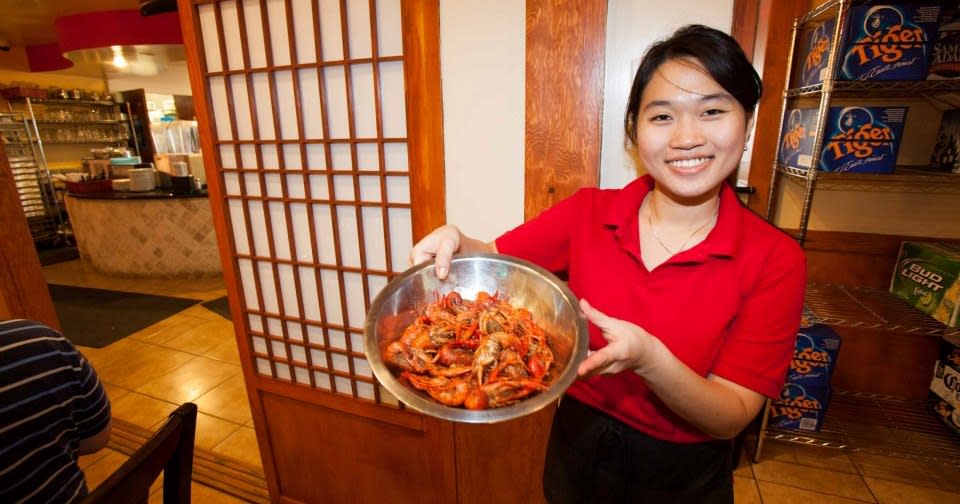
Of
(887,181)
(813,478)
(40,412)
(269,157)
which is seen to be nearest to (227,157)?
(269,157)

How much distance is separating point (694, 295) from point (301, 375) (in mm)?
1878

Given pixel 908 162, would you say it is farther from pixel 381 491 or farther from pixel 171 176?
pixel 171 176

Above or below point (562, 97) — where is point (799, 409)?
below

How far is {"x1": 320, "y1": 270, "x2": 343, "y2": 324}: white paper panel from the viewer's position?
6.39 feet

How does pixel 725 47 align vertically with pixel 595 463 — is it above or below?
above

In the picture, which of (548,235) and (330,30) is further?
(330,30)

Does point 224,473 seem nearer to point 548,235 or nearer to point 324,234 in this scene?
point 324,234

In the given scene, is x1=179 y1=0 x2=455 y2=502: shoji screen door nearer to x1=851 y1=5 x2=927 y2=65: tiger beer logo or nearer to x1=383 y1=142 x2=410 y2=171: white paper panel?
x1=383 y1=142 x2=410 y2=171: white paper panel

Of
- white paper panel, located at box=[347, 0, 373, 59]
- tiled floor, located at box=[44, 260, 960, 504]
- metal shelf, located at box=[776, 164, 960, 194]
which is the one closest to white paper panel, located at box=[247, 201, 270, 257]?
white paper panel, located at box=[347, 0, 373, 59]

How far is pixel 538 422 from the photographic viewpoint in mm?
1682

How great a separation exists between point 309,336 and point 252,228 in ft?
1.88

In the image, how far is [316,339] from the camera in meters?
2.08

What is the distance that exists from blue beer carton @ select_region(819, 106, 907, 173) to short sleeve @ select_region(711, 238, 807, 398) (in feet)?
4.55

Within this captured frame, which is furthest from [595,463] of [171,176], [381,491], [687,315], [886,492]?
[171,176]
